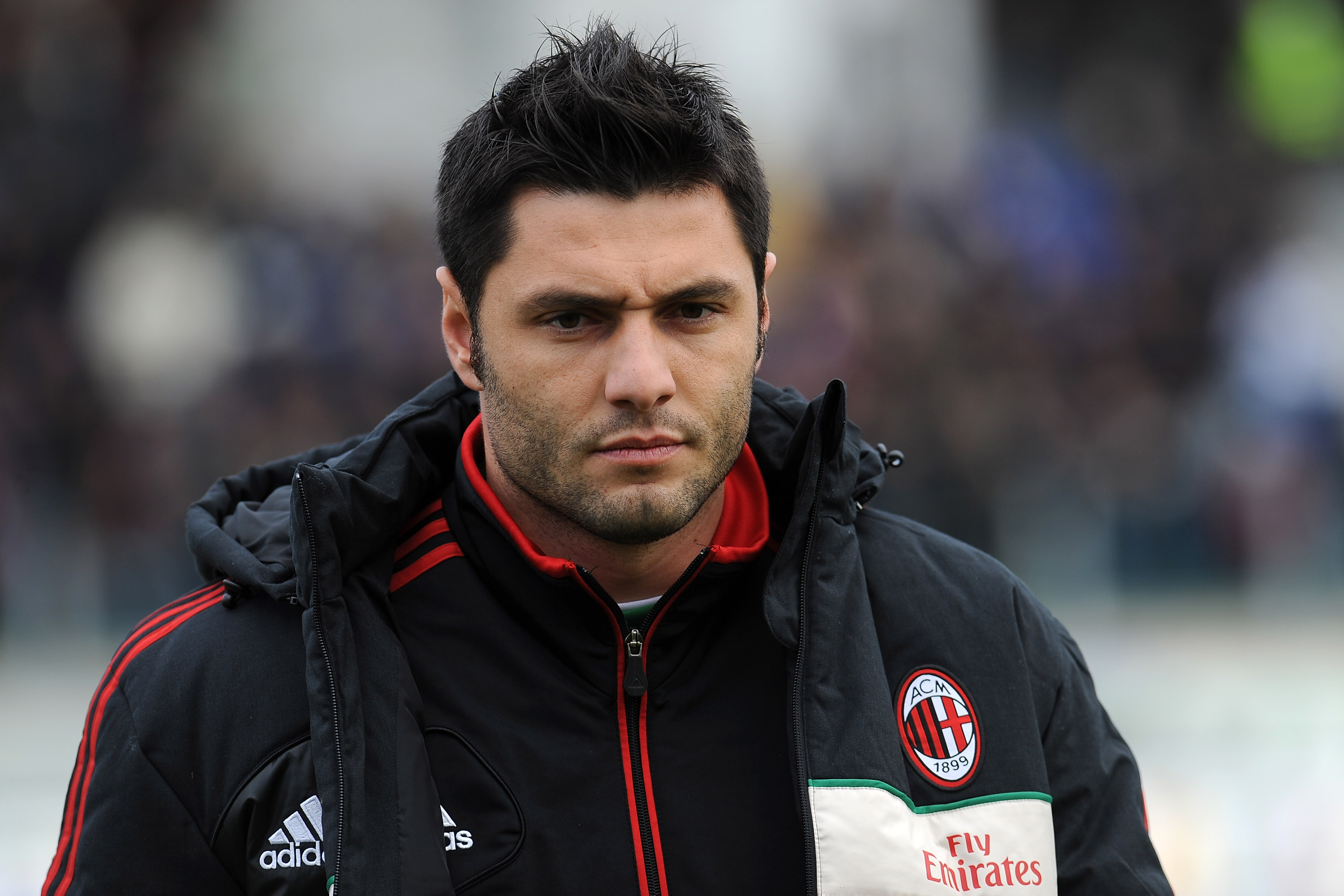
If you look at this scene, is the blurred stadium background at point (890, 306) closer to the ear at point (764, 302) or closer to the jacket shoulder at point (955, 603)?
the jacket shoulder at point (955, 603)

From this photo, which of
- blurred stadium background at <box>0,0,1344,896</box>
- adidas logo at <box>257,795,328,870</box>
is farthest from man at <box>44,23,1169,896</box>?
blurred stadium background at <box>0,0,1344,896</box>

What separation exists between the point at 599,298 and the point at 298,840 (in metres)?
0.97

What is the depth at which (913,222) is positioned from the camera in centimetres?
894

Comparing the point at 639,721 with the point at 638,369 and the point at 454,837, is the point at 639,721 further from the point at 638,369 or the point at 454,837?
the point at 638,369

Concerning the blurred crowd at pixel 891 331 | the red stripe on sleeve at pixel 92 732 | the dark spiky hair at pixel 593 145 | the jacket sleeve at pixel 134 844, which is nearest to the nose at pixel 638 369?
the dark spiky hair at pixel 593 145

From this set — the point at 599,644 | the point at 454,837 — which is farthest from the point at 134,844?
the point at 599,644

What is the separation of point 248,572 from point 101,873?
1.64 ft

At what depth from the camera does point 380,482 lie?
91.9 inches

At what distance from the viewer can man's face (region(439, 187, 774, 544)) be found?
7.42 feet

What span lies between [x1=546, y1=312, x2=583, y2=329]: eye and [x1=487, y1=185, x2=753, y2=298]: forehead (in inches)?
2.5

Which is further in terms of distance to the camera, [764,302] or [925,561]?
[764,302]

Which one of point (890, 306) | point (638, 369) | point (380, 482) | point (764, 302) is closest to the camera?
point (638, 369)

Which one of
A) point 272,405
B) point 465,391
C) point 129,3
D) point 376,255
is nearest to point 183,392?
point 272,405

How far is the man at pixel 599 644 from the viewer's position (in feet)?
6.92
